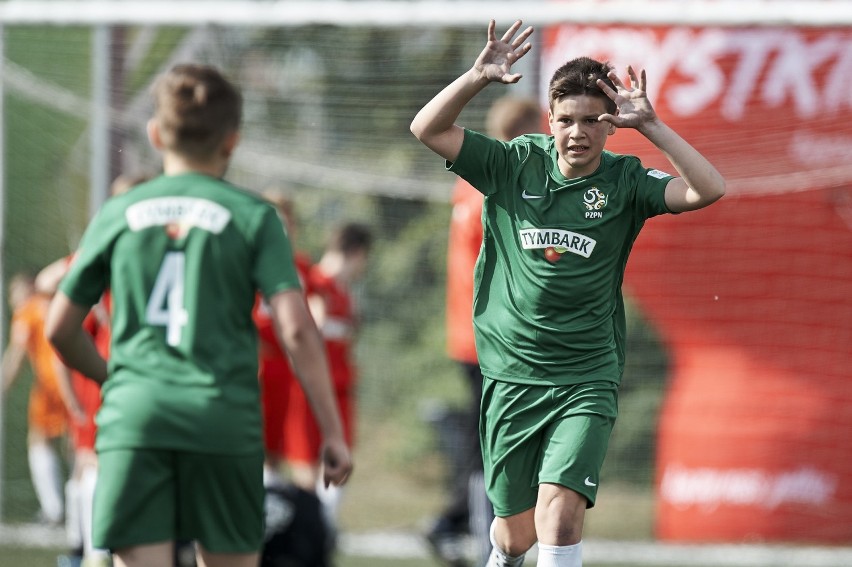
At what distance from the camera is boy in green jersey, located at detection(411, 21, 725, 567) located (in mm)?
4438

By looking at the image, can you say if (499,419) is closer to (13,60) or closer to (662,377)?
(662,377)

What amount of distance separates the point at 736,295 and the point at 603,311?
3.91m

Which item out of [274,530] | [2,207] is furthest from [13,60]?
[274,530]

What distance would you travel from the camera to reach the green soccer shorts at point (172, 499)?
367 cm

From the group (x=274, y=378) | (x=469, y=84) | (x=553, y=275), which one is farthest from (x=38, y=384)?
(x=469, y=84)

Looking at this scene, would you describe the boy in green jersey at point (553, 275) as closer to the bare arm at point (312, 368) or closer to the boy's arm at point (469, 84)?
the boy's arm at point (469, 84)

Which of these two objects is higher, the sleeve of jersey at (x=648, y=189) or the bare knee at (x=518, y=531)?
the sleeve of jersey at (x=648, y=189)

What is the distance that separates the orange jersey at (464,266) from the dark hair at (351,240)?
3.79 feet

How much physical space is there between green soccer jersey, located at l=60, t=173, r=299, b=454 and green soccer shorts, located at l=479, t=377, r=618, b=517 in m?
1.24

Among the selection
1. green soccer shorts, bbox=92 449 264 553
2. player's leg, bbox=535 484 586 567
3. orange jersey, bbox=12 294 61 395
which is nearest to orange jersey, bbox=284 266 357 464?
orange jersey, bbox=12 294 61 395

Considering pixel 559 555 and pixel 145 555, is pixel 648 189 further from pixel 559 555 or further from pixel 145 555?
pixel 145 555

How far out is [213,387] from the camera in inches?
144

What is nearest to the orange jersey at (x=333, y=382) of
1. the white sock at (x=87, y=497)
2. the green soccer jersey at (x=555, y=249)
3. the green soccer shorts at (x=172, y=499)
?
the white sock at (x=87, y=497)

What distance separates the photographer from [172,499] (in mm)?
3713
